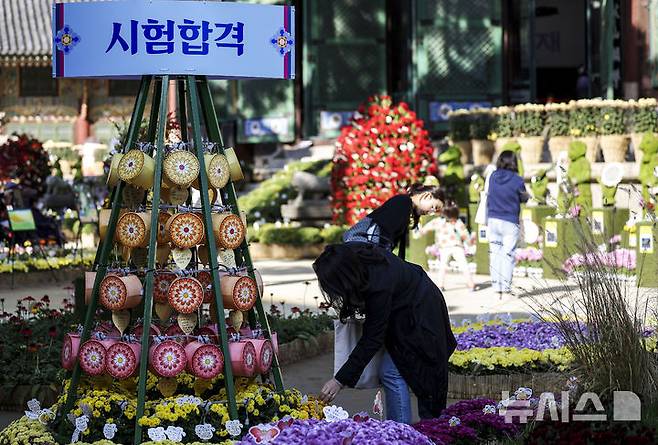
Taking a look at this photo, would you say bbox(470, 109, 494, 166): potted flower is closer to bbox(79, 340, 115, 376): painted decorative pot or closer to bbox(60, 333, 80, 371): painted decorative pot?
bbox(60, 333, 80, 371): painted decorative pot

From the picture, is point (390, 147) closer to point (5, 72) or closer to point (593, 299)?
point (593, 299)

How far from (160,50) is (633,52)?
17.2 metres

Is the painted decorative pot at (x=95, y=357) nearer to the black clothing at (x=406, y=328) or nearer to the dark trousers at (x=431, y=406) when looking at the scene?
the black clothing at (x=406, y=328)

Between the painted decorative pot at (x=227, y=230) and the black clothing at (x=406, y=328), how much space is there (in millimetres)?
765

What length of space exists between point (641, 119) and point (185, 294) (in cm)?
1253

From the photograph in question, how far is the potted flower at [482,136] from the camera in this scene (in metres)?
19.6

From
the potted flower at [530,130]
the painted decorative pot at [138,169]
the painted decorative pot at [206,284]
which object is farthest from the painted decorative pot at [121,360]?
the potted flower at [530,130]

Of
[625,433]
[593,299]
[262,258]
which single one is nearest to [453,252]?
[262,258]

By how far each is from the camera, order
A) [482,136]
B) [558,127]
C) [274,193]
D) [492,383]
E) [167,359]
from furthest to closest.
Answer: [274,193] < [482,136] < [558,127] < [492,383] < [167,359]

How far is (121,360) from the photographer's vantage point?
6.57 metres

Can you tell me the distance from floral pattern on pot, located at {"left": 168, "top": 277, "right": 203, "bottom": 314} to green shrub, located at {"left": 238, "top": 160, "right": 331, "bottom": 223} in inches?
590

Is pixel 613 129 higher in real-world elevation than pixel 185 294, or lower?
higher

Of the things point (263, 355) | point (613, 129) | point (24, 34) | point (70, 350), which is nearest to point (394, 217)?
A: point (263, 355)

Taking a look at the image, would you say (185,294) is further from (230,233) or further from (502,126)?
(502,126)
